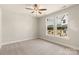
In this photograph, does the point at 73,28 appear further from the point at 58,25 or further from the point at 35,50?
the point at 35,50

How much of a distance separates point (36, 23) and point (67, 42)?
3841 millimetres

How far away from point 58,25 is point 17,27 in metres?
2.72

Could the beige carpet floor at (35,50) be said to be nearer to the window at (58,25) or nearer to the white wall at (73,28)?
the white wall at (73,28)

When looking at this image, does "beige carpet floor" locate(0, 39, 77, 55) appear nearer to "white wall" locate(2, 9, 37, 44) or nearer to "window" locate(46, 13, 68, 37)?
"white wall" locate(2, 9, 37, 44)

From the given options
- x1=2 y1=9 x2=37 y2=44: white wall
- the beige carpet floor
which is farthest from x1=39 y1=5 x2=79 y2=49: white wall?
x1=2 y1=9 x2=37 y2=44: white wall

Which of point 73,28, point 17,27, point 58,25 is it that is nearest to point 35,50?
point 73,28

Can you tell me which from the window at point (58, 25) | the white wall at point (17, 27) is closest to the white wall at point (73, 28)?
the window at point (58, 25)

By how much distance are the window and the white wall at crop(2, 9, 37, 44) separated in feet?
4.64

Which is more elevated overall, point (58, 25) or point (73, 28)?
point (58, 25)

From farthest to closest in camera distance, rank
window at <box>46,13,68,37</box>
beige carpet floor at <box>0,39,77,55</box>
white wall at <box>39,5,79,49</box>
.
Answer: window at <box>46,13,68,37</box> → white wall at <box>39,5,79,49</box> → beige carpet floor at <box>0,39,77,55</box>

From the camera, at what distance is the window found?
4.83m

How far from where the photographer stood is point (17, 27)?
577 cm

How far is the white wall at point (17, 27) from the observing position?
4.91 metres

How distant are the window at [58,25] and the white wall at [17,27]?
1.41 metres
